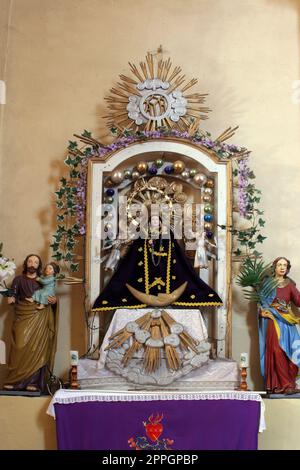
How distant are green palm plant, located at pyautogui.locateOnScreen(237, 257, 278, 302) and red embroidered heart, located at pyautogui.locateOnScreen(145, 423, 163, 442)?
143 centimetres

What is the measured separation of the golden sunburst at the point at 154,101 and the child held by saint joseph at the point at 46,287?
144 centimetres

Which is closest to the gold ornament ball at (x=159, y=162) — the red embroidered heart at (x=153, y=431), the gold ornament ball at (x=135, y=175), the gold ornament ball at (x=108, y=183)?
the gold ornament ball at (x=135, y=175)

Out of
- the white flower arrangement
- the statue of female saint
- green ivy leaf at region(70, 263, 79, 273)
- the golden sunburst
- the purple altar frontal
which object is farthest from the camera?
the golden sunburst

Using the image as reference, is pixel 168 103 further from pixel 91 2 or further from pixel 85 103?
pixel 91 2

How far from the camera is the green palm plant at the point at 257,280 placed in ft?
18.7

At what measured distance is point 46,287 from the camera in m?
5.71

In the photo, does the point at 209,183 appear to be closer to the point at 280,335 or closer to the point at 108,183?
the point at 108,183

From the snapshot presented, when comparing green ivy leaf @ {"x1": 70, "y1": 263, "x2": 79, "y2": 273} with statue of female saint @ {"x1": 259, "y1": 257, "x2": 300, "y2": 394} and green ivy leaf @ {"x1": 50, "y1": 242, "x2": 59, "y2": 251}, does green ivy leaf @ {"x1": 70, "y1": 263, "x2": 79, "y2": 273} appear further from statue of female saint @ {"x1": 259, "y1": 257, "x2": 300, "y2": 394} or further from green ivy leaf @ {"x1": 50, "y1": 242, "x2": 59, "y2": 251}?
statue of female saint @ {"x1": 259, "y1": 257, "x2": 300, "y2": 394}

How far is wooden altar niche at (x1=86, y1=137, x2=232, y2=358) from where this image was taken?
5719 millimetres

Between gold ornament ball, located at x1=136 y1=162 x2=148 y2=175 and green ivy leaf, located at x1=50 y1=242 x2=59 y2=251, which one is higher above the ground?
gold ornament ball, located at x1=136 y1=162 x2=148 y2=175

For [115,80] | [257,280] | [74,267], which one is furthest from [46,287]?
[115,80]

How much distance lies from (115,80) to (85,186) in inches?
48.3

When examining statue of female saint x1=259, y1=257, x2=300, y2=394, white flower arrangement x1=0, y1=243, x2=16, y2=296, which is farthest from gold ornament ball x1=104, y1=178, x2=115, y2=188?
statue of female saint x1=259, y1=257, x2=300, y2=394

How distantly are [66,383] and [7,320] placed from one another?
0.82 m
